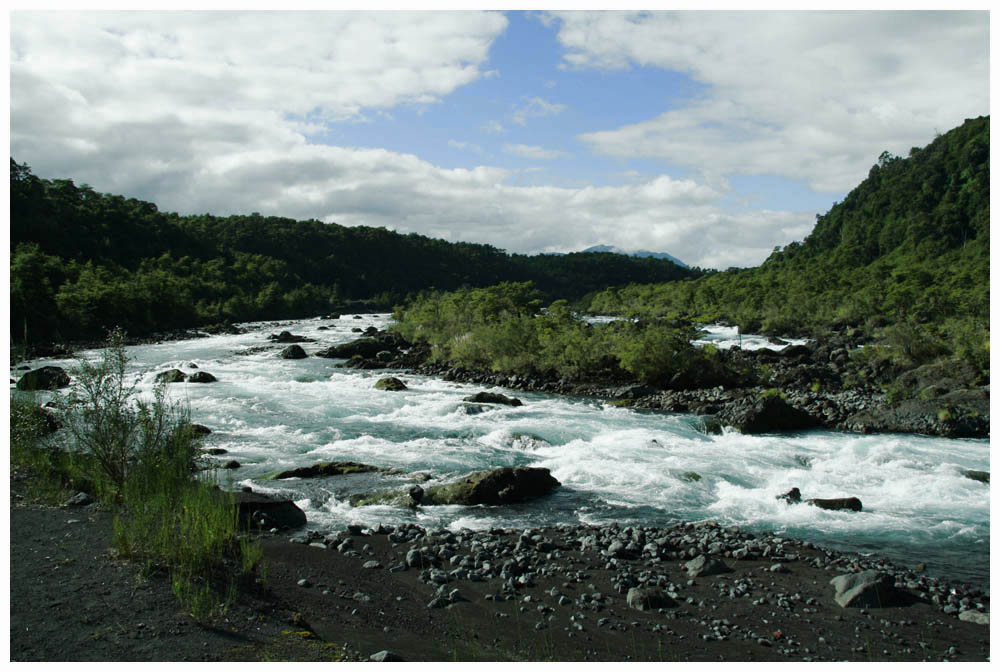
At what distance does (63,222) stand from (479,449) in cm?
7323

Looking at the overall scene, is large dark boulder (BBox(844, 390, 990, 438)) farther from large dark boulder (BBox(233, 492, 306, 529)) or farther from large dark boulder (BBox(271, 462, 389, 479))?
large dark boulder (BBox(233, 492, 306, 529))

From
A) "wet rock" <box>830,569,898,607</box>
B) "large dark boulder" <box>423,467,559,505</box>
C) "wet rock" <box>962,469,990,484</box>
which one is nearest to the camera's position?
"wet rock" <box>830,569,898,607</box>

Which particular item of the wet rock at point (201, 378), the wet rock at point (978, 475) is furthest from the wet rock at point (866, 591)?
the wet rock at point (201, 378)

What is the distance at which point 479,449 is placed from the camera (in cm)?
1700

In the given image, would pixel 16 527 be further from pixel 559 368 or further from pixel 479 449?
pixel 559 368

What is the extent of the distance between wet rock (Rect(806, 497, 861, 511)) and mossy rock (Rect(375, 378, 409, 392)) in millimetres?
17871

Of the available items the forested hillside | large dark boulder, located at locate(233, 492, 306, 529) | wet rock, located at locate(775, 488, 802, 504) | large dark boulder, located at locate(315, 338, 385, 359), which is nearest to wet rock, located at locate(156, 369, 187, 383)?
large dark boulder, located at locate(315, 338, 385, 359)

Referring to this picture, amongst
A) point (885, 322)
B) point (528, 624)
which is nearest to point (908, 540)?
point (528, 624)

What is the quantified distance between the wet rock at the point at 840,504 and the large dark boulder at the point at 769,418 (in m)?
7.14

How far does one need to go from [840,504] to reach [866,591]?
4363mm

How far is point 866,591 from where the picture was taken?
802 cm

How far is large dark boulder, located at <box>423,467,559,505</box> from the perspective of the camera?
12234 millimetres

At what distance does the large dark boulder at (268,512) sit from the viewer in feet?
33.3

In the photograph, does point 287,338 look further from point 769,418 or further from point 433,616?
point 433,616
